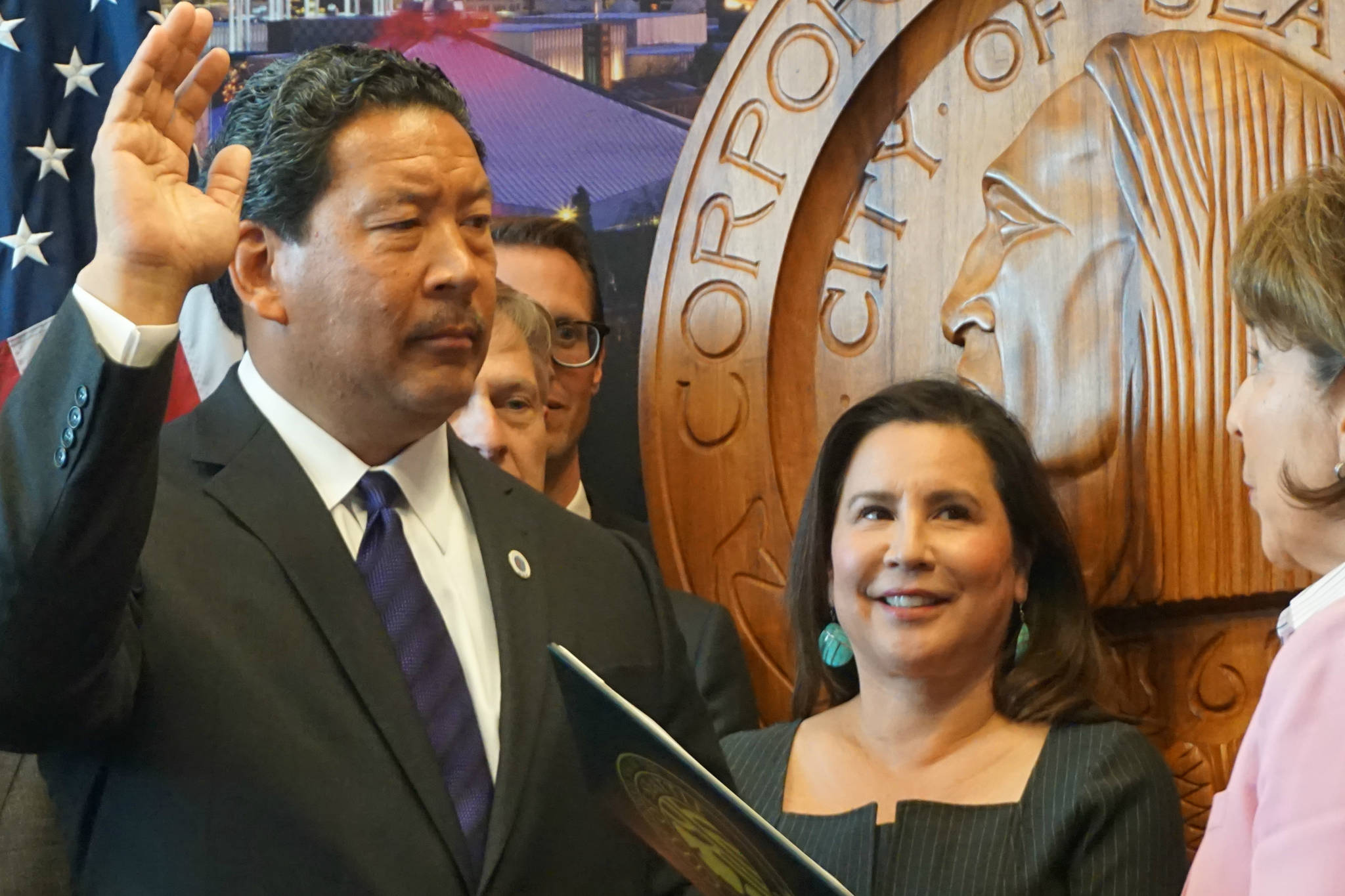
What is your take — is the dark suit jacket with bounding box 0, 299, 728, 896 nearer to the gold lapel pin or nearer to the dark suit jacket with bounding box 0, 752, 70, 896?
the gold lapel pin

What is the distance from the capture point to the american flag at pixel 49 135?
3.38 metres

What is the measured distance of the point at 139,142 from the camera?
4.52ft

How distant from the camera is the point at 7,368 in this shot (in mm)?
3316

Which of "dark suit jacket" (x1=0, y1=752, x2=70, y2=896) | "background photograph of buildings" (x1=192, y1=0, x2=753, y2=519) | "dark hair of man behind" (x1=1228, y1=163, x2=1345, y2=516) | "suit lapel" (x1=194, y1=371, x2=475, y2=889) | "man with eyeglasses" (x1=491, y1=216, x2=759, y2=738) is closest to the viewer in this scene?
"dark hair of man behind" (x1=1228, y1=163, x2=1345, y2=516)

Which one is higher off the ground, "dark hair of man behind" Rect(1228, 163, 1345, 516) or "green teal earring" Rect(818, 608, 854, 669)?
"dark hair of man behind" Rect(1228, 163, 1345, 516)

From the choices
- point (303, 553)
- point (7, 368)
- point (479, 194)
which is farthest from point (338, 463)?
point (7, 368)

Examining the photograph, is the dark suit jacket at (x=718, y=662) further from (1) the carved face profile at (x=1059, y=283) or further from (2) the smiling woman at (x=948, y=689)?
(1) the carved face profile at (x=1059, y=283)

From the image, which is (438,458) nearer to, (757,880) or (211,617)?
(211,617)

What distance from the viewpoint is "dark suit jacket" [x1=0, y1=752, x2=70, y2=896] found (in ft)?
7.37

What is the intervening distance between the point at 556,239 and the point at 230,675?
172 centimetres

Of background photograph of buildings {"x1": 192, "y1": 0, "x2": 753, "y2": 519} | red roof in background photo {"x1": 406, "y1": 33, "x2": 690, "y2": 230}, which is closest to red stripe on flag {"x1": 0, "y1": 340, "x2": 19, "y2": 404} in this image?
background photograph of buildings {"x1": 192, "y1": 0, "x2": 753, "y2": 519}

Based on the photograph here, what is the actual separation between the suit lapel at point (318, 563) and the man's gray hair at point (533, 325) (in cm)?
105

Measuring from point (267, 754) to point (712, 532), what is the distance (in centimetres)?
146

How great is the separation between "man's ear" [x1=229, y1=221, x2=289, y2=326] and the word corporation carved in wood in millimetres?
1151
